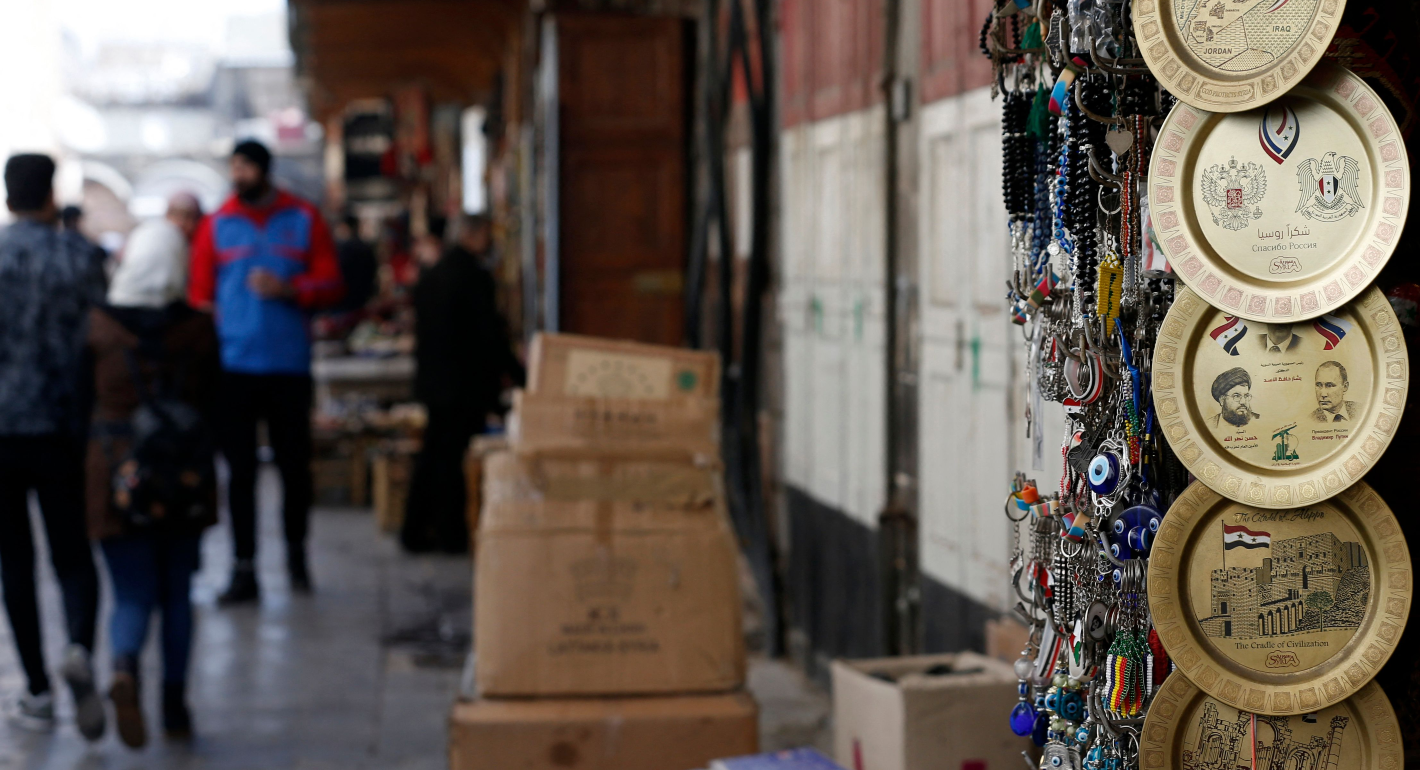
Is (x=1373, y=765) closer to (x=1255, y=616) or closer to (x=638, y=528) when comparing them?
(x=1255, y=616)

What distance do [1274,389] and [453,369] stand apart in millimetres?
6440

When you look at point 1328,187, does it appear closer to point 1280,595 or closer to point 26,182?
point 1280,595

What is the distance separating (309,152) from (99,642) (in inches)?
1300

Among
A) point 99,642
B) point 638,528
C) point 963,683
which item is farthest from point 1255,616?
point 99,642

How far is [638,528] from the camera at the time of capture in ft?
12.7

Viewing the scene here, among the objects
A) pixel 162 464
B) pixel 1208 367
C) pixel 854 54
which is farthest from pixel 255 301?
pixel 1208 367

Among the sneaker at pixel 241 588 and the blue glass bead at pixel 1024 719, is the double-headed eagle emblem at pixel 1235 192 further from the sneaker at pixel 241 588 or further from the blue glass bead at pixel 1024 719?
the sneaker at pixel 241 588

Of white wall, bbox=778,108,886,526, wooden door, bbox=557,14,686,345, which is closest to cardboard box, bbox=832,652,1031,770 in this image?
white wall, bbox=778,108,886,526

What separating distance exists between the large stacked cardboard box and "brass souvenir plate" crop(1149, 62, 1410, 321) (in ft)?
6.50

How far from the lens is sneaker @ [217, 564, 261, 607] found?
7.11m

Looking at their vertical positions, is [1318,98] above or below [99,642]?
above

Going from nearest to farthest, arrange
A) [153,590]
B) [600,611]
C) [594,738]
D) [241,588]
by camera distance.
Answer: [594,738]
[600,611]
[153,590]
[241,588]

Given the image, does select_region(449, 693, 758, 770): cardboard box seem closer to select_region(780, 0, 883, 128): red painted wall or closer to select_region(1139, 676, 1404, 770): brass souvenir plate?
select_region(1139, 676, 1404, 770): brass souvenir plate

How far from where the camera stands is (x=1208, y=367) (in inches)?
83.8
